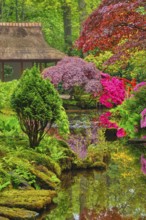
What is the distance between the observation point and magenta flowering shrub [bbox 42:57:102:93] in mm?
28922

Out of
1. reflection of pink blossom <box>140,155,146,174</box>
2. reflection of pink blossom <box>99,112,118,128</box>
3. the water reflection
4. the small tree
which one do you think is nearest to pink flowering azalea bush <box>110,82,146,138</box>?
reflection of pink blossom <box>99,112,118,128</box>

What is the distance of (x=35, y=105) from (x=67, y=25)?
36.8m

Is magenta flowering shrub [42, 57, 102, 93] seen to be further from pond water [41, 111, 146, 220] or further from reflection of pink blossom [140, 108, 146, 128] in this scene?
pond water [41, 111, 146, 220]

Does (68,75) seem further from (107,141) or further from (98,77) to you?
(107,141)

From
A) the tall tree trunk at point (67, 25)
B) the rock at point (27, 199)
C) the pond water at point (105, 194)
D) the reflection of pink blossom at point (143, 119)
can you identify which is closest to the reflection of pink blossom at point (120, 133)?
the reflection of pink blossom at point (143, 119)

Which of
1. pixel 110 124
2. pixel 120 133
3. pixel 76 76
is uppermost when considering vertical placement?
pixel 120 133

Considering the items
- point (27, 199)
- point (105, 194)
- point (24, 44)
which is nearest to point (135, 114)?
point (105, 194)

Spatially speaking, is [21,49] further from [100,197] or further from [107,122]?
[100,197]

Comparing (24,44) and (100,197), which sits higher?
(100,197)

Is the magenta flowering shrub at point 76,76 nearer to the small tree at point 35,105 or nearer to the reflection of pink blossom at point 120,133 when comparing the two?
the reflection of pink blossom at point 120,133

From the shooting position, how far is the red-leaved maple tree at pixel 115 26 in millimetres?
15008

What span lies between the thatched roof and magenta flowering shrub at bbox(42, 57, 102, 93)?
8718 millimetres

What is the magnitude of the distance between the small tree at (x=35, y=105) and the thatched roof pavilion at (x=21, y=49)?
2604 cm

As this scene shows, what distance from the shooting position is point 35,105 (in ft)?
38.8
